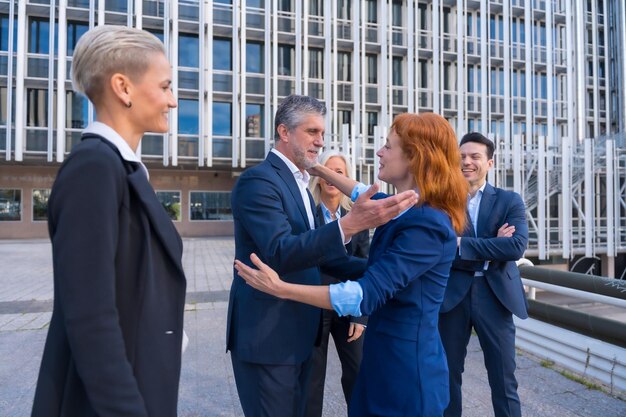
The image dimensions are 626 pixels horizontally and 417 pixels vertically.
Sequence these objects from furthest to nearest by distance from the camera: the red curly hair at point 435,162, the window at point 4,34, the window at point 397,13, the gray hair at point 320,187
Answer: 1. the window at point 397,13
2. the window at point 4,34
3. the gray hair at point 320,187
4. the red curly hair at point 435,162

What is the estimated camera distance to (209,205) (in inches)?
979

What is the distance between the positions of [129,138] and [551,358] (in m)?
4.41

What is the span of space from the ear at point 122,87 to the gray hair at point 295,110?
1034mm

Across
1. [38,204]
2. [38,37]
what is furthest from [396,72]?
[38,204]

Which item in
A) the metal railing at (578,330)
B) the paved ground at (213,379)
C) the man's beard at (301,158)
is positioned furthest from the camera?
the metal railing at (578,330)

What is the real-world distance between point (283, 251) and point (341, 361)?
155 cm

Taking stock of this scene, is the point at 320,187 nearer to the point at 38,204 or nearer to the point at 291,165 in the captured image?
the point at 291,165

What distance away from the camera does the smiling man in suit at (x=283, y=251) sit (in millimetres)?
1749

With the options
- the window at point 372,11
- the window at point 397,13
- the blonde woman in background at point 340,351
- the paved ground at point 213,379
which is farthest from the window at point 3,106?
the blonde woman in background at point 340,351

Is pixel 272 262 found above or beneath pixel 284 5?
beneath

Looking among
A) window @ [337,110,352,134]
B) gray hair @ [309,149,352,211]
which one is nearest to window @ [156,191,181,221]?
window @ [337,110,352,134]

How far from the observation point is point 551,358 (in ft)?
14.0

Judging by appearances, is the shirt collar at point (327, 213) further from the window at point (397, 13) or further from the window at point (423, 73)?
the window at point (397, 13)

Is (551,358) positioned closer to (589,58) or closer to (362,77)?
(362,77)
